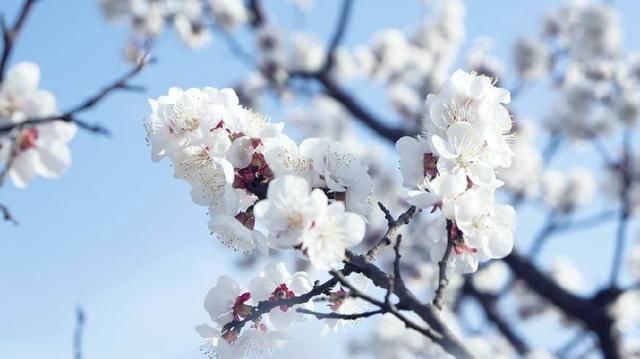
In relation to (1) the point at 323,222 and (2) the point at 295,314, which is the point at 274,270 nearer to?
(2) the point at 295,314

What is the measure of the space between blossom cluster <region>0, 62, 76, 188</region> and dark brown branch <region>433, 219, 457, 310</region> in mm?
707

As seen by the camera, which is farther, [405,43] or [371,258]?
[405,43]

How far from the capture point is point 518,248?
18.1ft

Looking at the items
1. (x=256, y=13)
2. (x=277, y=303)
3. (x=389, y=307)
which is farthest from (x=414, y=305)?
(x=256, y=13)

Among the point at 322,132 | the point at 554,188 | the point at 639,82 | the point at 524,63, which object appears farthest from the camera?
the point at 322,132

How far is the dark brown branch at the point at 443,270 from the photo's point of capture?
41.5 inches

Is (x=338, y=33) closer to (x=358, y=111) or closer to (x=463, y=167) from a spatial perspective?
(x=358, y=111)

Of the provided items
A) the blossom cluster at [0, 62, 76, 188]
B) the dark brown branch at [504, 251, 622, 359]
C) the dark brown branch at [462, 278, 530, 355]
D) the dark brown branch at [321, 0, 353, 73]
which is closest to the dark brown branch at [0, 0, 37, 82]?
the blossom cluster at [0, 62, 76, 188]

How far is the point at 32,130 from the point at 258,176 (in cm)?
51

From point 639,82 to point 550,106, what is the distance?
1.29 metres

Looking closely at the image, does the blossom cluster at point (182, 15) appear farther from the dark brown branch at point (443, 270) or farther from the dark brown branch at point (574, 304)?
the dark brown branch at point (443, 270)

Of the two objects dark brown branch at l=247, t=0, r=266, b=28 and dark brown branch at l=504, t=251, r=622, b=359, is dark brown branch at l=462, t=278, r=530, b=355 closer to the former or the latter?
dark brown branch at l=504, t=251, r=622, b=359

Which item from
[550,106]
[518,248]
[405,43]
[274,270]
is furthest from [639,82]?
[274,270]

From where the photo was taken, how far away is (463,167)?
1145 mm
